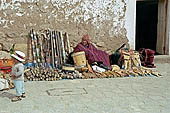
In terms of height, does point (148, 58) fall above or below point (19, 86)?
above

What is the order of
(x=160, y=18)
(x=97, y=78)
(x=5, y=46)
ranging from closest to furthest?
(x=97, y=78) < (x=5, y=46) < (x=160, y=18)

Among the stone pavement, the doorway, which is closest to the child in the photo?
the stone pavement

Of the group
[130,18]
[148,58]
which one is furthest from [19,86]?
[148,58]

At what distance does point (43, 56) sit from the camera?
23.0ft

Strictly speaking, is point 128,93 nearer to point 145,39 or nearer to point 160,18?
point 160,18

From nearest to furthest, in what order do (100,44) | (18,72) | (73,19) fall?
(18,72) < (73,19) < (100,44)

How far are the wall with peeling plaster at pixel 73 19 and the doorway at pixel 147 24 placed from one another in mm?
3285

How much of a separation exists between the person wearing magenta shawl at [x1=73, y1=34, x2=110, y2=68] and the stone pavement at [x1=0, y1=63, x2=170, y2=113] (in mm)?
870

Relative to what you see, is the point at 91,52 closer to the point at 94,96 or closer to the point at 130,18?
the point at 130,18

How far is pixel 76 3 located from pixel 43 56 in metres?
1.65

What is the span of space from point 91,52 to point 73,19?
3.41 feet

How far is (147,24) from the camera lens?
37.1ft

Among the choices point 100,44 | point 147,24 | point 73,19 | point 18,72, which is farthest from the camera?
point 147,24

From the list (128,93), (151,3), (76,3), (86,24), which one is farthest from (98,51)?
(151,3)
